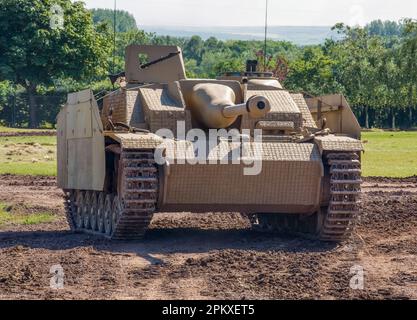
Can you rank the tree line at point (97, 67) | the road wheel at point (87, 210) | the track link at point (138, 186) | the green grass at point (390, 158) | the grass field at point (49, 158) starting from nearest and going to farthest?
1. the track link at point (138, 186)
2. the road wheel at point (87, 210)
3. the grass field at point (49, 158)
4. the green grass at point (390, 158)
5. the tree line at point (97, 67)

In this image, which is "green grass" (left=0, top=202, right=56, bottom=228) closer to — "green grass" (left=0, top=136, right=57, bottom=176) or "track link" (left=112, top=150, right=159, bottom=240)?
"track link" (left=112, top=150, right=159, bottom=240)

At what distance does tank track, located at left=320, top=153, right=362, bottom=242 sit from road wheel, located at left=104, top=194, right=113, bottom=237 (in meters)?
2.99

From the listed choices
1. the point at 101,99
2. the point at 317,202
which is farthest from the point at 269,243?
the point at 101,99

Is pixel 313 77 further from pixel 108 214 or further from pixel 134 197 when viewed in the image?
pixel 134 197

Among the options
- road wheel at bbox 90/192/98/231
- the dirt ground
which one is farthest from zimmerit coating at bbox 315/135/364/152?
road wheel at bbox 90/192/98/231

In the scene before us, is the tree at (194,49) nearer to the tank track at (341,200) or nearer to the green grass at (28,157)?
the green grass at (28,157)

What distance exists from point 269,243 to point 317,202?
84cm

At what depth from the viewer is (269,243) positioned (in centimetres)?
1672

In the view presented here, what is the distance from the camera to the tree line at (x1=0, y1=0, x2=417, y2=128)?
53.7 metres

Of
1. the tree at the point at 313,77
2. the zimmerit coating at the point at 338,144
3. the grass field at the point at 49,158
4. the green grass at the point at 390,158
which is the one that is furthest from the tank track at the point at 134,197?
the tree at the point at 313,77

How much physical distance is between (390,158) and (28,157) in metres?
11.5

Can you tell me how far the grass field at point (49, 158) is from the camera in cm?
3362

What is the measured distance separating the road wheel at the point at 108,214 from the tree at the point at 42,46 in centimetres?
3524
